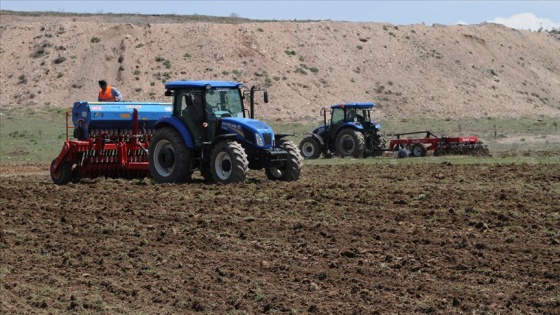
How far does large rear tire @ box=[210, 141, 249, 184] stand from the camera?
21531 millimetres

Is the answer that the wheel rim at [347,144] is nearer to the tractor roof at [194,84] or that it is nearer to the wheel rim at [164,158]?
the wheel rim at [164,158]

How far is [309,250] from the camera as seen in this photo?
44.6 feet

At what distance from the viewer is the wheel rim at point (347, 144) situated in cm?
3409

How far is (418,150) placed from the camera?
34.1 m

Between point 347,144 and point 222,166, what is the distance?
41.1 ft

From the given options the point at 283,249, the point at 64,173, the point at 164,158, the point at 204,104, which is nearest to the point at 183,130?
the point at 204,104

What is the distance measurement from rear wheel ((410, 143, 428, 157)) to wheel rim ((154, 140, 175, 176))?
42.5ft

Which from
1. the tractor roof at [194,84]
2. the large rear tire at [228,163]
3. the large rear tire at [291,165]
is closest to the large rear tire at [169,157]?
the large rear tire at [228,163]

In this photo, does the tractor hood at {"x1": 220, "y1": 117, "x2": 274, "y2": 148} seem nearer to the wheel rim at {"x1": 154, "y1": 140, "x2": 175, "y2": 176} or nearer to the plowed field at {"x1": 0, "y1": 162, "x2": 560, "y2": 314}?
the plowed field at {"x1": 0, "y1": 162, "x2": 560, "y2": 314}

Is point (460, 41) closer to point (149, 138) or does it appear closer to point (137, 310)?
point (149, 138)

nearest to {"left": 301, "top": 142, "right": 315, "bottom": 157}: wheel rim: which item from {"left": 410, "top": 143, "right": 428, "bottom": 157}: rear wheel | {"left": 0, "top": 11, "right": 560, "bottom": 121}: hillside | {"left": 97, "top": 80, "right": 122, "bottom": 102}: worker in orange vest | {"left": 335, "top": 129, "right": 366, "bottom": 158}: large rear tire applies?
{"left": 335, "top": 129, "right": 366, "bottom": 158}: large rear tire

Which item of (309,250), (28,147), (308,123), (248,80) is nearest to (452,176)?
(309,250)

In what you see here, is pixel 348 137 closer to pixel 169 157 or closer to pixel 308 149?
pixel 308 149

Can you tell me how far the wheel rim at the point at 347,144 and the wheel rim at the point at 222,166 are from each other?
12.3 m
